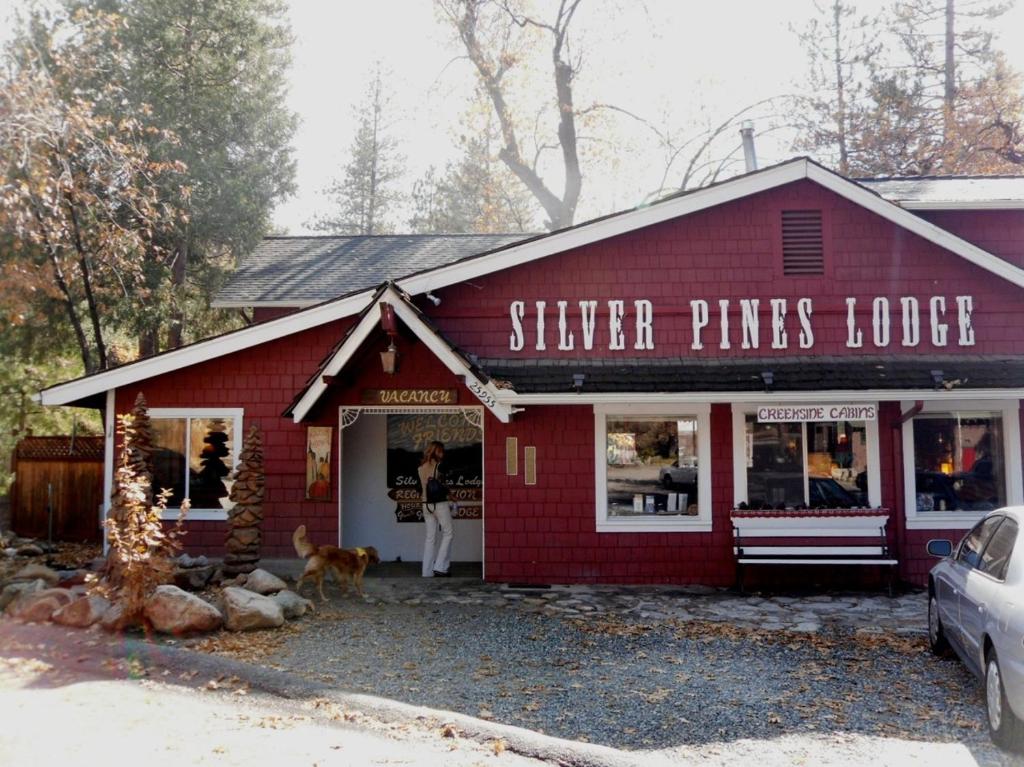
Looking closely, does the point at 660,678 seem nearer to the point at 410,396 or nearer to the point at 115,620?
the point at 115,620

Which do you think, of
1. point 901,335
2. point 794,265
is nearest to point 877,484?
point 901,335

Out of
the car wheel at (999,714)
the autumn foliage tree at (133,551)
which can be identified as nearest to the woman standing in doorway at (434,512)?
the autumn foliage tree at (133,551)

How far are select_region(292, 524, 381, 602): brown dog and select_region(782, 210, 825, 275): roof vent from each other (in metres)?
6.92

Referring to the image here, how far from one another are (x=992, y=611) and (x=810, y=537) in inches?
214

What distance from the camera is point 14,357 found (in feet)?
72.7

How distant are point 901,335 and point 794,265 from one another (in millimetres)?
1737

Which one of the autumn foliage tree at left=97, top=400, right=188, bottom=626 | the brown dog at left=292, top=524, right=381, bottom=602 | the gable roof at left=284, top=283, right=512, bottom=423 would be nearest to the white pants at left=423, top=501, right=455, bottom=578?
the brown dog at left=292, top=524, right=381, bottom=602

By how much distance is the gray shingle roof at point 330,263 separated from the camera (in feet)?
52.1

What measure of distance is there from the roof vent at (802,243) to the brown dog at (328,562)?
6.92m

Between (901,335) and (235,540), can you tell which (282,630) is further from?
(901,335)

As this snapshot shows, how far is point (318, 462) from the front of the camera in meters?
12.4

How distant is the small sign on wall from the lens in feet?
40.5

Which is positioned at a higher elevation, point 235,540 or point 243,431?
point 243,431

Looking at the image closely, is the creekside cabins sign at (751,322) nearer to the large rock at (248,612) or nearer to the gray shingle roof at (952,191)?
the gray shingle roof at (952,191)
